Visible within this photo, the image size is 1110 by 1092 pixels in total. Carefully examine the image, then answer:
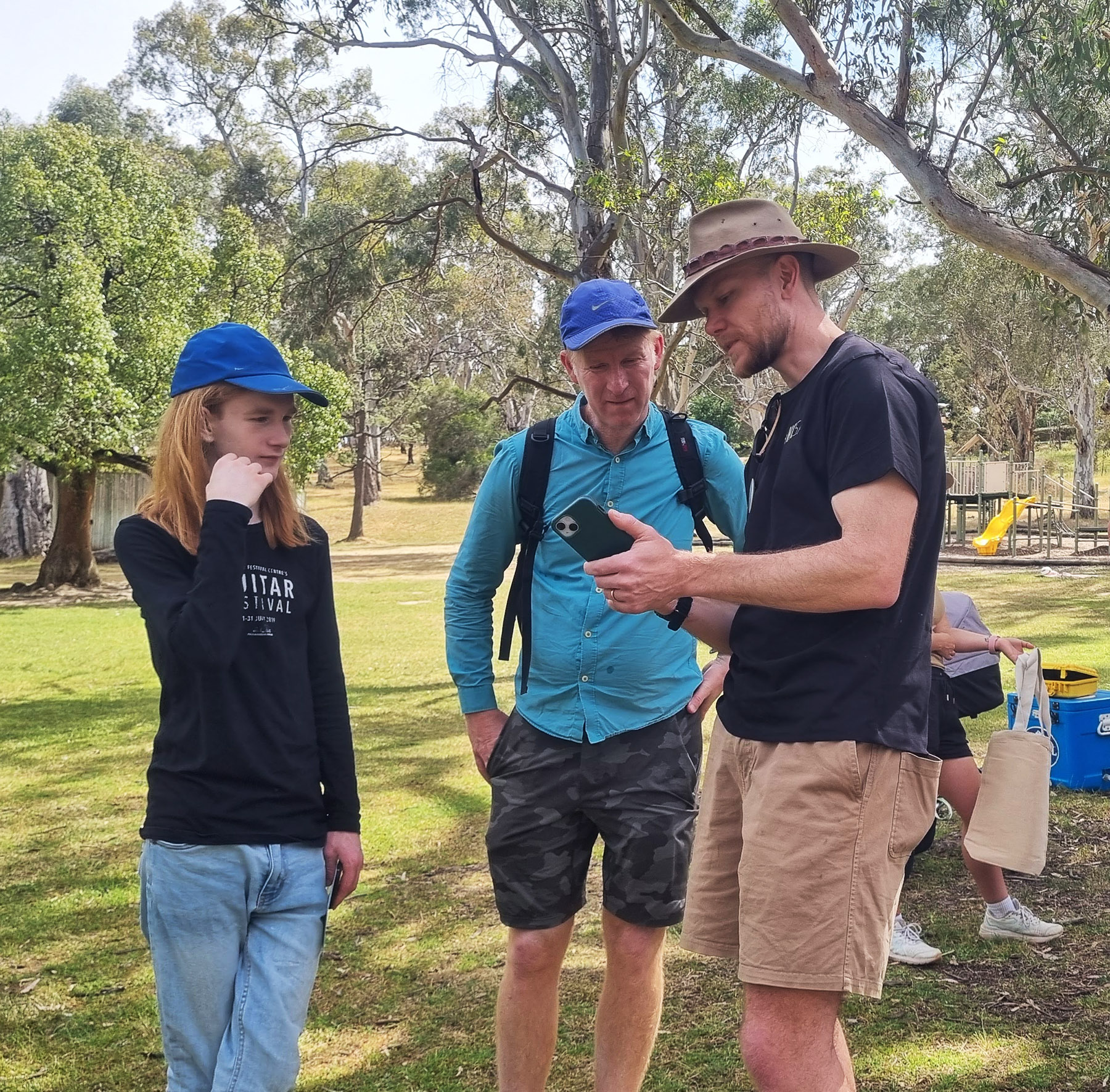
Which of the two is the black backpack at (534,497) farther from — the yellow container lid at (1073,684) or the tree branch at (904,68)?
the tree branch at (904,68)

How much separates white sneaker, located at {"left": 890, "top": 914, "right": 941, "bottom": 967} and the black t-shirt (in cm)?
241

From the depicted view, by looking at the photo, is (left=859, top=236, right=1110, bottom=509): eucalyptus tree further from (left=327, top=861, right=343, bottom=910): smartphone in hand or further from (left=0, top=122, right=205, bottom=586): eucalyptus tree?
(left=327, top=861, right=343, bottom=910): smartphone in hand

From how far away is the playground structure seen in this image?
2588 cm

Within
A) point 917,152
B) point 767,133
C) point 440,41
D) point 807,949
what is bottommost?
point 807,949

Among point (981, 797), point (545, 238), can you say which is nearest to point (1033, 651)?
point (981, 797)

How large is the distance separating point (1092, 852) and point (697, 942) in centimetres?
389

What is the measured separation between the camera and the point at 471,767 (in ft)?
26.2

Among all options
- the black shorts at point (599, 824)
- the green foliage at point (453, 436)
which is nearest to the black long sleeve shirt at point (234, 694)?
the black shorts at point (599, 824)

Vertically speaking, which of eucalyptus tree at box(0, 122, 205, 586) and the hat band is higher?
eucalyptus tree at box(0, 122, 205, 586)

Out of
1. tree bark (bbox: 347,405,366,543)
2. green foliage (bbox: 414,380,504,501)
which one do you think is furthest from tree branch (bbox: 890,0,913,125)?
green foliage (bbox: 414,380,504,501)

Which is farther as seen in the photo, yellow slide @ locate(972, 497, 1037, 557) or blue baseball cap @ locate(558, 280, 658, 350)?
yellow slide @ locate(972, 497, 1037, 557)

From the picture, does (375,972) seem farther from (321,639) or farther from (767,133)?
(767,133)

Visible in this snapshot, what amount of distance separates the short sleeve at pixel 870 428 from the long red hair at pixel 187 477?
115 centimetres

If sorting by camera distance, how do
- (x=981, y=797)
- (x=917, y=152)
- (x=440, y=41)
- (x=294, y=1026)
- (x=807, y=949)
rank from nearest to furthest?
(x=807, y=949) < (x=294, y=1026) < (x=981, y=797) < (x=917, y=152) < (x=440, y=41)
